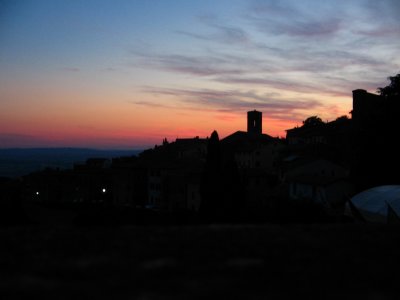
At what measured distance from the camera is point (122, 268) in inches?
129

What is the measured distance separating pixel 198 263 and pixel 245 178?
60.0 m

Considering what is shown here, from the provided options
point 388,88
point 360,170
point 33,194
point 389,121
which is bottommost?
point 33,194

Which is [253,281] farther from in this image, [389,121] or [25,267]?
[389,121]

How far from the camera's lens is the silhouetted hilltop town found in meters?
34.0

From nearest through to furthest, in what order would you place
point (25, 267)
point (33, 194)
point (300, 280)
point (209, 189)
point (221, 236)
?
1. point (300, 280)
2. point (25, 267)
3. point (221, 236)
4. point (209, 189)
5. point (33, 194)

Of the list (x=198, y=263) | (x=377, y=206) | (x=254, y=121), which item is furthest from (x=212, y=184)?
(x=254, y=121)

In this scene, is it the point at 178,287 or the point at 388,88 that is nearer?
the point at 178,287

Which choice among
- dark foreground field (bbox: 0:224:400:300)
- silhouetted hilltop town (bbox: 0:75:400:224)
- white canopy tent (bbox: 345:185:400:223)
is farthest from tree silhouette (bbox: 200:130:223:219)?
dark foreground field (bbox: 0:224:400:300)

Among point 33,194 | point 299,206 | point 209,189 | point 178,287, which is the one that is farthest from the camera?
point 33,194

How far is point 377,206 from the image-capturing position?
31.0 meters

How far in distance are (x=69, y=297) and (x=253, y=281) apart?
1.20m

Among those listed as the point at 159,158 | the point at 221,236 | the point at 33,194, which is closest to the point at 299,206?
the point at 221,236

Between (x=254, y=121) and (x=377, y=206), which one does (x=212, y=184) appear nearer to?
(x=377, y=206)

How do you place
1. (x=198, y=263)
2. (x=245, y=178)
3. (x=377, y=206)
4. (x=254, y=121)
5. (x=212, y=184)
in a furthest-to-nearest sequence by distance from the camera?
(x=254, y=121)
(x=245, y=178)
(x=212, y=184)
(x=377, y=206)
(x=198, y=263)
